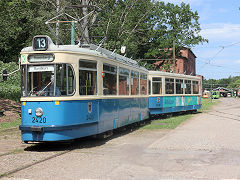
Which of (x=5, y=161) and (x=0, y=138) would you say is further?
(x=0, y=138)

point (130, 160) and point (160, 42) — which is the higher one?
point (160, 42)

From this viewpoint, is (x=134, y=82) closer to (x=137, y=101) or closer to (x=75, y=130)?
(x=137, y=101)

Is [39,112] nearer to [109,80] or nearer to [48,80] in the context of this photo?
[48,80]

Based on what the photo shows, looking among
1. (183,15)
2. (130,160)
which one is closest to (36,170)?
(130,160)

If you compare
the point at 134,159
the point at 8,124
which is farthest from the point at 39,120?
the point at 8,124

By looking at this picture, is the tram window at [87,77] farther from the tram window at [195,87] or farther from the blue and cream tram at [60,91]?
the tram window at [195,87]

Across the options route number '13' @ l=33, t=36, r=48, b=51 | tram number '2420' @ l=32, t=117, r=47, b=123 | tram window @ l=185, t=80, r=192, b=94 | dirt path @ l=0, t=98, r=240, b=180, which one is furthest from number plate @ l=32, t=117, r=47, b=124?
tram window @ l=185, t=80, r=192, b=94

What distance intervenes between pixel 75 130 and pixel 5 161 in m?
2.14

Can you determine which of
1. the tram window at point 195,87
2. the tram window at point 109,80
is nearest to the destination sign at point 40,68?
the tram window at point 109,80

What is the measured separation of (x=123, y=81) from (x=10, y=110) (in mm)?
10115

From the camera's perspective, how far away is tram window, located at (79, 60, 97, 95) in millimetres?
9758

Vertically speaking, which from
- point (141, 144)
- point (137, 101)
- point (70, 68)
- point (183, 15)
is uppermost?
point (183, 15)

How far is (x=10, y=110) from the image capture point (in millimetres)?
20609

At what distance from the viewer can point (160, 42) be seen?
42469mm
